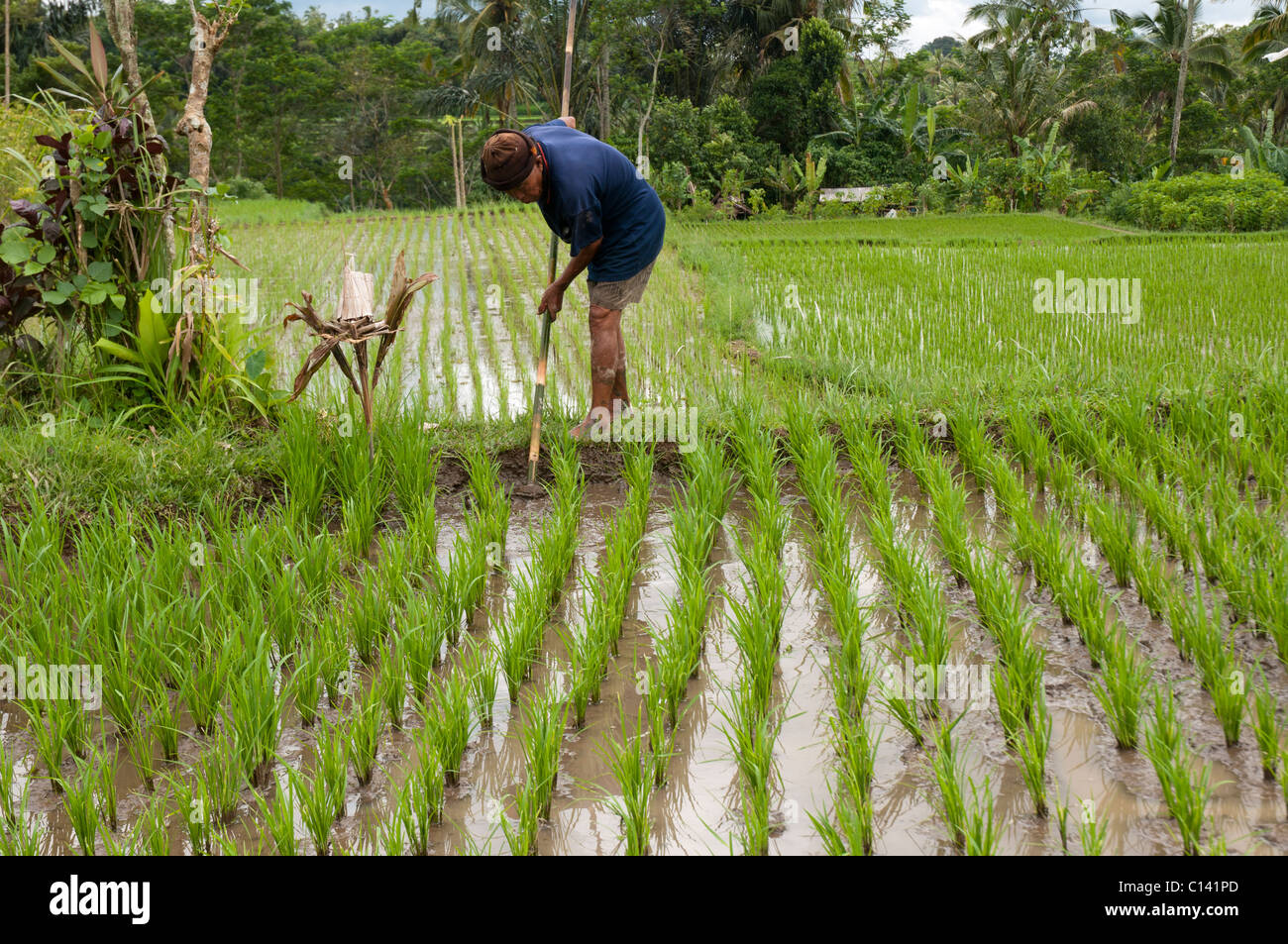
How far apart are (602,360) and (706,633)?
1625 mm

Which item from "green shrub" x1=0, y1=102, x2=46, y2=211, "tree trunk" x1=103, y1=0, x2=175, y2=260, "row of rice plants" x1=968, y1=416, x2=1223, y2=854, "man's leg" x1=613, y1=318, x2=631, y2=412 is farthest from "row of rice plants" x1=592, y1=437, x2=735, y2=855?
"green shrub" x1=0, y1=102, x2=46, y2=211

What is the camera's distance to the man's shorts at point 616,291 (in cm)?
422

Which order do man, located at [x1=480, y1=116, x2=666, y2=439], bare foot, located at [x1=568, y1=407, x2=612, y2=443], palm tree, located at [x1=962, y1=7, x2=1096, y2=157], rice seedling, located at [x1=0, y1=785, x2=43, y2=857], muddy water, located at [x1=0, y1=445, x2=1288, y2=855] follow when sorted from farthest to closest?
palm tree, located at [x1=962, y1=7, x2=1096, y2=157], bare foot, located at [x1=568, y1=407, x2=612, y2=443], man, located at [x1=480, y1=116, x2=666, y2=439], muddy water, located at [x1=0, y1=445, x2=1288, y2=855], rice seedling, located at [x1=0, y1=785, x2=43, y2=857]

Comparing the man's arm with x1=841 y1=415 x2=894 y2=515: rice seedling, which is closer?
x1=841 y1=415 x2=894 y2=515: rice seedling

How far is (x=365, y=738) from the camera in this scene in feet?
7.48

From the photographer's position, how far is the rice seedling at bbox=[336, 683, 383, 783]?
227cm

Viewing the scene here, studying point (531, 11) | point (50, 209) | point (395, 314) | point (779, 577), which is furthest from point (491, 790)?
point (531, 11)

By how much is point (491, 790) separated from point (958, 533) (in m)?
1.62

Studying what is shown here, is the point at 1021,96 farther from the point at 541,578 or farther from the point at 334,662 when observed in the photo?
the point at 334,662

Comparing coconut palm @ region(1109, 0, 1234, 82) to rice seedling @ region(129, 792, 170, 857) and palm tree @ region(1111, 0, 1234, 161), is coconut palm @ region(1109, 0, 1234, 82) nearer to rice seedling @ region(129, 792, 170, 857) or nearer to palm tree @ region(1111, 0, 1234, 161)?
palm tree @ region(1111, 0, 1234, 161)

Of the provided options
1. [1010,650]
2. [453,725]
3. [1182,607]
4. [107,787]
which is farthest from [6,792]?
[1182,607]

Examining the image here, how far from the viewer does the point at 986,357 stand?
543 cm

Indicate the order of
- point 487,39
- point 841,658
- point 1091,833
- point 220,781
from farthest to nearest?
point 487,39 → point 841,658 → point 220,781 → point 1091,833

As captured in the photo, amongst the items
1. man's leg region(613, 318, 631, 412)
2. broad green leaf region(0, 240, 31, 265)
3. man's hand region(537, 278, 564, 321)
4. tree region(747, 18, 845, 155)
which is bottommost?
man's leg region(613, 318, 631, 412)
